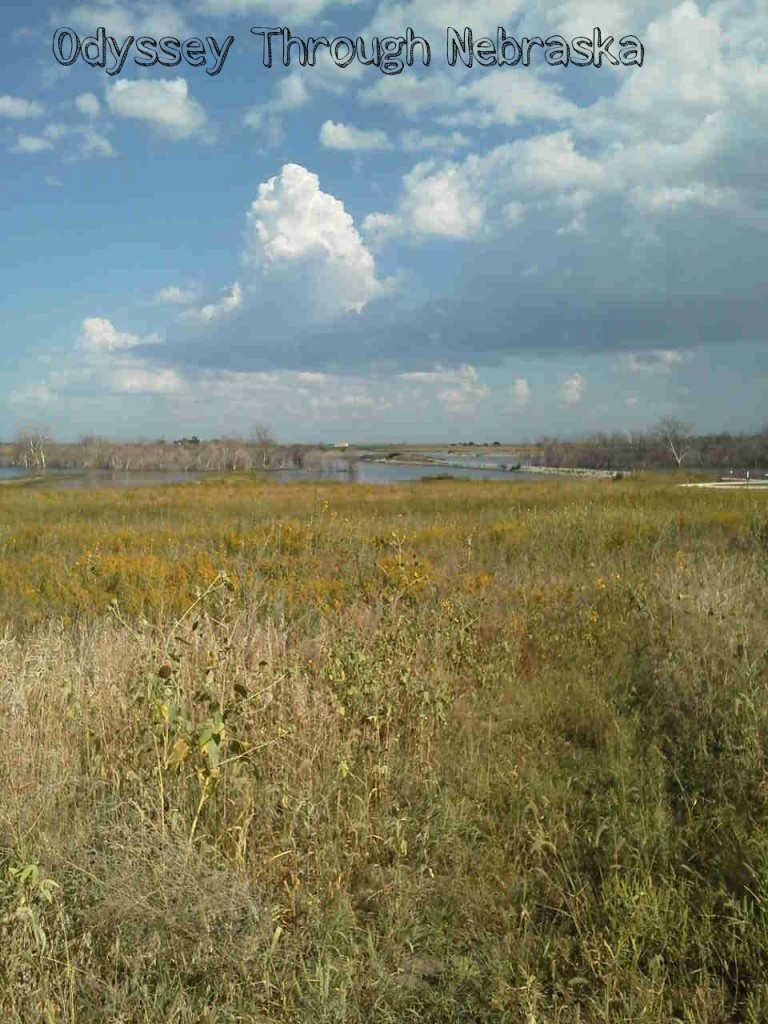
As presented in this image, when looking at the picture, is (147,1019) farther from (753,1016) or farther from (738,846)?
(738,846)

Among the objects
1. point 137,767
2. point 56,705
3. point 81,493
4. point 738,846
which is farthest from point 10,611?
point 81,493

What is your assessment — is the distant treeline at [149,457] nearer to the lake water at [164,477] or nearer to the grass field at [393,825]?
the lake water at [164,477]

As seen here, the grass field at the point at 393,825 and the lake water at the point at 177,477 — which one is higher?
the lake water at the point at 177,477

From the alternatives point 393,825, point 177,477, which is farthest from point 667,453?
point 393,825

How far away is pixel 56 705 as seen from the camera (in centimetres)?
433

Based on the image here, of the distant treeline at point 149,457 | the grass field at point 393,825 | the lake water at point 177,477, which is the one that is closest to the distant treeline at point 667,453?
the lake water at point 177,477

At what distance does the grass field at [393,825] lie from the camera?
248 centimetres

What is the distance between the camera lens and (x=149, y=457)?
78.6 m

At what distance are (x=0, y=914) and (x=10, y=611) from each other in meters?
7.33

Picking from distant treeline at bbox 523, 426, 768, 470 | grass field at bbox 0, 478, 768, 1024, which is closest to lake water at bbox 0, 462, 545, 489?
distant treeline at bbox 523, 426, 768, 470

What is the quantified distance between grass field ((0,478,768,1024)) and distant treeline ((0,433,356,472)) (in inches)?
2827

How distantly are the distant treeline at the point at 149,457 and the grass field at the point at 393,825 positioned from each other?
71.8 metres

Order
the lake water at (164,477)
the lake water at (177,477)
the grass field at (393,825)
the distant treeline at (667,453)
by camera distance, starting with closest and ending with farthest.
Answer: the grass field at (393,825)
the lake water at (177,477)
the lake water at (164,477)
the distant treeline at (667,453)

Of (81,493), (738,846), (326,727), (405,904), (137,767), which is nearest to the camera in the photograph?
(405,904)
